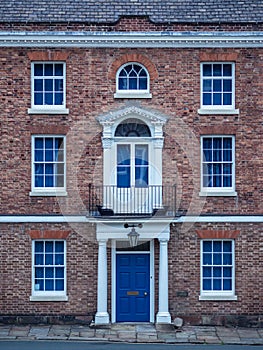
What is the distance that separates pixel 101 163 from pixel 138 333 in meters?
5.51

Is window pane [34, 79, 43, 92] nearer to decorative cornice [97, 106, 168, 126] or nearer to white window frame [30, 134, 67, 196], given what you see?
white window frame [30, 134, 67, 196]

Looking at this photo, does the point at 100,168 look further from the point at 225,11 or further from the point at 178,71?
the point at 225,11

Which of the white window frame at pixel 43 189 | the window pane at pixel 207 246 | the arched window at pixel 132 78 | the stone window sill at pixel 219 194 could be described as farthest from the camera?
the window pane at pixel 207 246

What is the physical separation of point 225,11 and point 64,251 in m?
9.44

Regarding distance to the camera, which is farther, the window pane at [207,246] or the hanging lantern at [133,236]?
the window pane at [207,246]

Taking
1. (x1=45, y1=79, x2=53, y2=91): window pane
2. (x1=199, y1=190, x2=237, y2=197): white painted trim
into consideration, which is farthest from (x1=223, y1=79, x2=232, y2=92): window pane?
(x1=45, y1=79, x2=53, y2=91): window pane

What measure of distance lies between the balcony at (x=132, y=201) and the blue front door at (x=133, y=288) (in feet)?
5.60

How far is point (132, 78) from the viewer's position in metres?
24.5

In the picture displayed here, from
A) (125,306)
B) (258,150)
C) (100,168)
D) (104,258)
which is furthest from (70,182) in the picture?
(258,150)

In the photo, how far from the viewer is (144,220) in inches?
934

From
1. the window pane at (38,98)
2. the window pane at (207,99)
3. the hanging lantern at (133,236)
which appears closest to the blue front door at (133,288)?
the hanging lantern at (133,236)

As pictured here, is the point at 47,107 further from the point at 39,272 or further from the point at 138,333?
the point at 138,333

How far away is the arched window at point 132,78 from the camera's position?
24.5m

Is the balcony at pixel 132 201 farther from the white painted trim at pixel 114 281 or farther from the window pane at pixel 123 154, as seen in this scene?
the white painted trim at pixel 114 281
